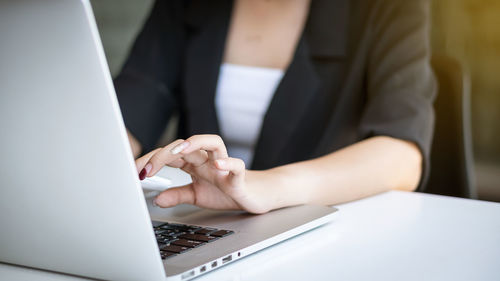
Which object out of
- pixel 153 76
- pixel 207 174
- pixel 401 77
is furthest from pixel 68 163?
pixel 153 76

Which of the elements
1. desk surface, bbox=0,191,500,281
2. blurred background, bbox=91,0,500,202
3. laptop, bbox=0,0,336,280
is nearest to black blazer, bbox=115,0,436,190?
desk surface, bbox=0,191,500,281

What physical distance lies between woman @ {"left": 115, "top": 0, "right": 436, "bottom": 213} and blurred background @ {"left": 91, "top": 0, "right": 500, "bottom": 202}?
1697 mm

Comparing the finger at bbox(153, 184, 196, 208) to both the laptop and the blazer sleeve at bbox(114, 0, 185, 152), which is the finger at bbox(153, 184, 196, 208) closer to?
the laptop

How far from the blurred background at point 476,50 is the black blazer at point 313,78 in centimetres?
169

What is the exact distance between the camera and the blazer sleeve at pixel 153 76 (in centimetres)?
130

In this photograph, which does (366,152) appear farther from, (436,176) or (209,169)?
(436,176)

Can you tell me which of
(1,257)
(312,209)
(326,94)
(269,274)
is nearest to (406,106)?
(326,94)

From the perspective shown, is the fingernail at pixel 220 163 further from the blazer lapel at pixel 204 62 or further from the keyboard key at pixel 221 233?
the blazer lapel at pixel 204 62

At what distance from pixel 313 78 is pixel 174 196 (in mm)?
627

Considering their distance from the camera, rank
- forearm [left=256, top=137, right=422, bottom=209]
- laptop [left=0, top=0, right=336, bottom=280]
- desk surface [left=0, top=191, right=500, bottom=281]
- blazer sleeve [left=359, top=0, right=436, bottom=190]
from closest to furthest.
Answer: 1. laptop [left=0, top=0, right=336, bottom=280]
2. desk surface [left=0, top=191, right=500, bottom=281]
3. forearm [left=256, top=137, right=422, bottom=209]
4. blazer sleeve [left=359, top=0, right=436, bottom=190]

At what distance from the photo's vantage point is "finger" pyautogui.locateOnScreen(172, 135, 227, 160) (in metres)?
0.52

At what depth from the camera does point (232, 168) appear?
560 millimetres

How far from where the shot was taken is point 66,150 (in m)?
0.39

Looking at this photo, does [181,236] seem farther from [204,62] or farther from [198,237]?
[204,62]
